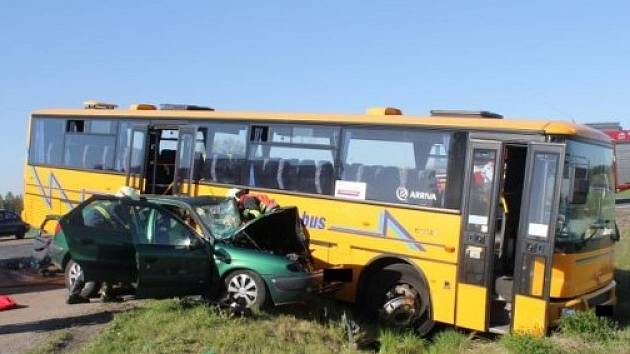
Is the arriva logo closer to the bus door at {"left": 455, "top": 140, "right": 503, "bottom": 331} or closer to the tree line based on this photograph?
the bus door at {"left": 455, "top": 140, "right": 503, "bottom": 331}

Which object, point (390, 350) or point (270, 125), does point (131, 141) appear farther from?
point (390, 350)

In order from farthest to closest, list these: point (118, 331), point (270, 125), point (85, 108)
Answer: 1. point (85, 108)
2. point (270, 125)
3. point (118, 331)

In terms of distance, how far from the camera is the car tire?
31.0 ft

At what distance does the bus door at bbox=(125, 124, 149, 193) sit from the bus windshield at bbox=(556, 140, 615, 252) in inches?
333

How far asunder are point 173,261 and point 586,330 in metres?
5.32

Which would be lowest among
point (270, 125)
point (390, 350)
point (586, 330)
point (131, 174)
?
point (390, 350)

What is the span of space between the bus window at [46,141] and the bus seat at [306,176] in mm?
6973

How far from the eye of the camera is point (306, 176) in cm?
1088

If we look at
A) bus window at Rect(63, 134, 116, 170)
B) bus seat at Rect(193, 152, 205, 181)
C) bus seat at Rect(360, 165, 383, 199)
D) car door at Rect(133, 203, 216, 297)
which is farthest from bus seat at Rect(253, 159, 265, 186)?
bus window at Rect(63, 134, 116, 170)

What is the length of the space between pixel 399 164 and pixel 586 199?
262 centimetres

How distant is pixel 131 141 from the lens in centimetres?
1395

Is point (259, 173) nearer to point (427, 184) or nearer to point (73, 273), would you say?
point (427, 184)

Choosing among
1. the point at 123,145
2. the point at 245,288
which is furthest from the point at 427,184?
the point at 123,145

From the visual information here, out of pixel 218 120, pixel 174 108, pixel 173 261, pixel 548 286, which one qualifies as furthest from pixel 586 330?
pixel 174 108
